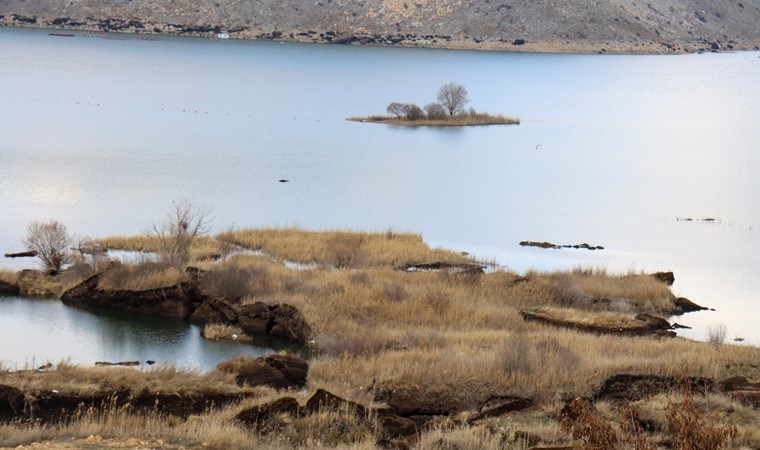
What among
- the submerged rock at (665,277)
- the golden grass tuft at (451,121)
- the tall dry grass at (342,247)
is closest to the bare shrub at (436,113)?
the golden grass tuft at (451,121)

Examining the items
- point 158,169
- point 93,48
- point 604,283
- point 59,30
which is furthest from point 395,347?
point 59,30

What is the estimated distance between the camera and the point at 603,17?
130 m

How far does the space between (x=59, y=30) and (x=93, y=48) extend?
58.8ft

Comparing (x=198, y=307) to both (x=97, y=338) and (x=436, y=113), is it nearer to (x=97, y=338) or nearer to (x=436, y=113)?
(x=97, y=338)

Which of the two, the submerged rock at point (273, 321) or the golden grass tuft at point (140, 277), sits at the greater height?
the golden grass tuft at point (140, 277)

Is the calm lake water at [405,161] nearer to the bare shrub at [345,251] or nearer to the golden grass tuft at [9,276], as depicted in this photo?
the golden grass tuft at [9,276]

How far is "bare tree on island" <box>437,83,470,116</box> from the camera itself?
60125mm

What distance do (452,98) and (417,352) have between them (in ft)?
154

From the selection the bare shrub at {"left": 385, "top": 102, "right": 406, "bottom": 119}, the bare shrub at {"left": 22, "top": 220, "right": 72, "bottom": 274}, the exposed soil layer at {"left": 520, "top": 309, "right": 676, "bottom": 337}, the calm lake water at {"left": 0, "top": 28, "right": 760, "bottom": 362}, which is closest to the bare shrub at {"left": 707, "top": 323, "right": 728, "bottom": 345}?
the calm lake water at {"left": 0, "top": 28, "right": 760, "bottom": 362}

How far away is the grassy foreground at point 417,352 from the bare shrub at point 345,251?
0.05 meters

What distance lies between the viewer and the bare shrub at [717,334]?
1767 centimetres

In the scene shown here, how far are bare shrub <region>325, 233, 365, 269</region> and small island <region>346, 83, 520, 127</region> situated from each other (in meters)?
33.4

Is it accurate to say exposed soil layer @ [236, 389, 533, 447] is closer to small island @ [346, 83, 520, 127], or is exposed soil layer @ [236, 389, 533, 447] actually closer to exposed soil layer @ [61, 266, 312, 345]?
exposed soil layer @ [61, 266, 312, 345]

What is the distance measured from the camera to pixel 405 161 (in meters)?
44.5
